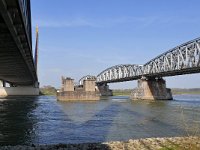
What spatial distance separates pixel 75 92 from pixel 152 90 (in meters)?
32.0

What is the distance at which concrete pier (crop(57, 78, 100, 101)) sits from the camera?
4358 inches

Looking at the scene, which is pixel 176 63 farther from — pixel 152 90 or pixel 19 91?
pixel 19 91

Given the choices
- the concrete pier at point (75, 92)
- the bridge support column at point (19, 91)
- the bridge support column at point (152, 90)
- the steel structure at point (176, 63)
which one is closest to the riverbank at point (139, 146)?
the steel structure at point (176, 63)

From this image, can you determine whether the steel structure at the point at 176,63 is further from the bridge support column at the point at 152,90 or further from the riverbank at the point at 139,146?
the riverbank at the point at 139,146

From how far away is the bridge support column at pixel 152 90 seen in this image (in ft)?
424

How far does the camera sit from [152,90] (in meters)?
129

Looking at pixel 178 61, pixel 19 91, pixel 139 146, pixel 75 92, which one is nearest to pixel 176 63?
pixel 178 61

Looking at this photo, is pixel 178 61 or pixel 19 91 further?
pixel 19 91

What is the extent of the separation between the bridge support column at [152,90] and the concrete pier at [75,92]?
2361 cm

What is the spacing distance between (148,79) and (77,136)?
109339mm

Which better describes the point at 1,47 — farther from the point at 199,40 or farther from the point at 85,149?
the point at 199,40

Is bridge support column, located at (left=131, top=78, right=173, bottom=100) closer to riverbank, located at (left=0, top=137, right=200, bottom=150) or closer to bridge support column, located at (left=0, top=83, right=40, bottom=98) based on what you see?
bridge support column, located at (left=0, top=83, right=40, bottom=98)

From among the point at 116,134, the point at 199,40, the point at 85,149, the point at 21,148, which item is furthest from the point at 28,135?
the point at 199,40

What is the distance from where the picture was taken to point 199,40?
345ft
